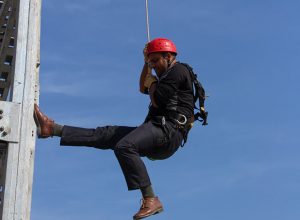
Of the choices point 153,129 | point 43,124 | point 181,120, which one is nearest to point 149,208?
point 153,129

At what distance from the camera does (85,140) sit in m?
6.52

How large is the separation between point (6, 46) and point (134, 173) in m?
3.02

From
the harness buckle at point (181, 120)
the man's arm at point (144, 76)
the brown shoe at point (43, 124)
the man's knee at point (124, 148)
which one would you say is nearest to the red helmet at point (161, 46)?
the man's arm at point (144, 76)

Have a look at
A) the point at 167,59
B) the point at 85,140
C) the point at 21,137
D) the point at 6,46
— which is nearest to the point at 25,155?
the point at 21,137

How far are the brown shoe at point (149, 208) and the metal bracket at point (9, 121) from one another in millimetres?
1320

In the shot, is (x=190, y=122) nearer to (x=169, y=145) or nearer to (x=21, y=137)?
(x=169, y=145)

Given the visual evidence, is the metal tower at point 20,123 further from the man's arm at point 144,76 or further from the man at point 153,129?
the man's arm at point 144,76

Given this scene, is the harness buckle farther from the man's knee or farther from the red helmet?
the red helmet

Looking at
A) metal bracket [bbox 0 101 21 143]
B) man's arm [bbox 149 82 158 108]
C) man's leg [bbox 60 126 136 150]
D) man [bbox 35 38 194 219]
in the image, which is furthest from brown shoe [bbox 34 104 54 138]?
man's arm [bbox 149 82 158 108]

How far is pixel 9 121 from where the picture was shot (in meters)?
5.61

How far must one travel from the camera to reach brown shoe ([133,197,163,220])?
5980 millimetres

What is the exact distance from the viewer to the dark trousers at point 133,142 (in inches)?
241

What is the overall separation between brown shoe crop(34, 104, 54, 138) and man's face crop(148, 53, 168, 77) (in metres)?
1.21

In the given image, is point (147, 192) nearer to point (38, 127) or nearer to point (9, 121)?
point (38, 127)
